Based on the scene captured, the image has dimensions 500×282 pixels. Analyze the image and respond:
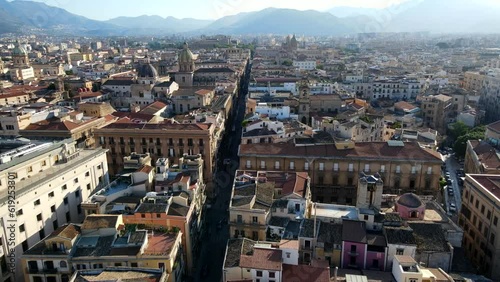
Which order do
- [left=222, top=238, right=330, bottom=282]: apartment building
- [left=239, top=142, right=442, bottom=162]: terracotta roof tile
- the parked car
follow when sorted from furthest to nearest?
[left=239, top=142, right=442, bottom=162]: terracotta roof tile → the parked car → [left=222, top=238, right=330, bottom=282]: apartment building

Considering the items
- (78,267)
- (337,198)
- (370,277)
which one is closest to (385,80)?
(337,198)

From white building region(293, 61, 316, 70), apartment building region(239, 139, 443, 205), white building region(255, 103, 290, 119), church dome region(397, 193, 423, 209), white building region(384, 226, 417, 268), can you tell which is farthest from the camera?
white building region(293, 61, 316, 70)

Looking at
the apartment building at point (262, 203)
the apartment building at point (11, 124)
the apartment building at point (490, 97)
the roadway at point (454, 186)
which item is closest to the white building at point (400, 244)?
the apartment building at point (262, 203)

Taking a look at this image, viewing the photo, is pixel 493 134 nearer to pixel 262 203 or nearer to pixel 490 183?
pixel 490 183

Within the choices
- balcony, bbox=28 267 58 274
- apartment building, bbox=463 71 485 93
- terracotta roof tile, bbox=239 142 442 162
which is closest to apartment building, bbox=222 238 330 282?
balcony, bbox=28 267 58 274

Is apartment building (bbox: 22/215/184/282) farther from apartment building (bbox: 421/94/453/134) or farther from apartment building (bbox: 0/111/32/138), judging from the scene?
apartment building (bbox: 421/94/453/134)

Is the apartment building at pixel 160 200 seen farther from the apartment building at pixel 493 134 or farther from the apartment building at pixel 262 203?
the apartment building at pixel 493 134

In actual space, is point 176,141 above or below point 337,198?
above

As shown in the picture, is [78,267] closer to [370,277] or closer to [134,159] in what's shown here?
[134,159]
